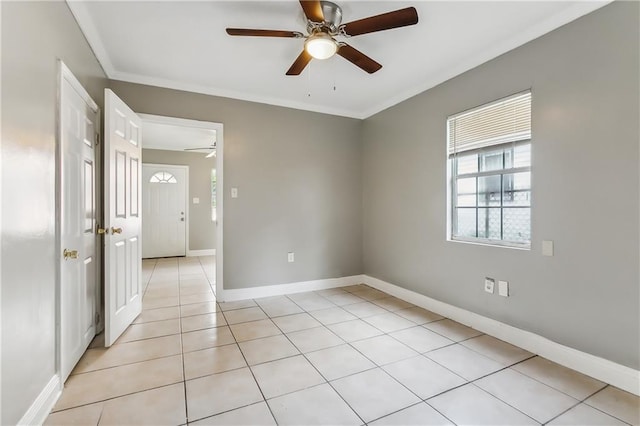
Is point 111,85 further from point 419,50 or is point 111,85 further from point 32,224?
point 419,50

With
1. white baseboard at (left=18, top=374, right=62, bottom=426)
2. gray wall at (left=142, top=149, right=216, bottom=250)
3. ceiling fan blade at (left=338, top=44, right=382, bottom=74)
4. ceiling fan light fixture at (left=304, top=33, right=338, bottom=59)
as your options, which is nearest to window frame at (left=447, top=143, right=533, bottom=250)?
ceiling fan blade at (left=338, top=44, right=382, bottom=74)

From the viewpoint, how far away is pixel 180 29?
234 centimetres

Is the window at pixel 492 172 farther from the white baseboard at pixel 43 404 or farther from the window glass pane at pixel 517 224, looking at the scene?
the white baseboard at pixel 43 404

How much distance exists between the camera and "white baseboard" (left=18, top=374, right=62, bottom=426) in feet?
4.71

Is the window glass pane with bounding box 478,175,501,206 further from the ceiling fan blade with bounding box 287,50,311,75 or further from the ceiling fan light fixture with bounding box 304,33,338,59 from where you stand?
the ceiling fan blade with bounding box 287,50,311,75

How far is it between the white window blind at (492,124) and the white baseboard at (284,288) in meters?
2.26

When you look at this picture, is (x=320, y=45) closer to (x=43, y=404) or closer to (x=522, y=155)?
(x=522, y=155)

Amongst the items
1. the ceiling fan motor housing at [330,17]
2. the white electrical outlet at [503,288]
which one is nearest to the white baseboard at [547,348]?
the white electrical outlet at [503,288]

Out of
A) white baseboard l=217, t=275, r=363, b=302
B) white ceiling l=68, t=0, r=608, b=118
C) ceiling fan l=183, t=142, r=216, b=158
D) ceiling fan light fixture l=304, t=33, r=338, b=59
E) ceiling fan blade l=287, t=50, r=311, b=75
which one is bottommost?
white baseboard l=217, t=275, r=363, b=302

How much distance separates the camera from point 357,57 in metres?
2.25

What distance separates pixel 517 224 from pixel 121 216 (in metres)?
3.44

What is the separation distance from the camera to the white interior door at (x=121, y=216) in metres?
2.40

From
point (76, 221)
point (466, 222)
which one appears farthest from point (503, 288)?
point (76, 221)

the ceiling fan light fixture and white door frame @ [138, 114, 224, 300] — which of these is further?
white door frame @ [138, 114, 224, 300]
